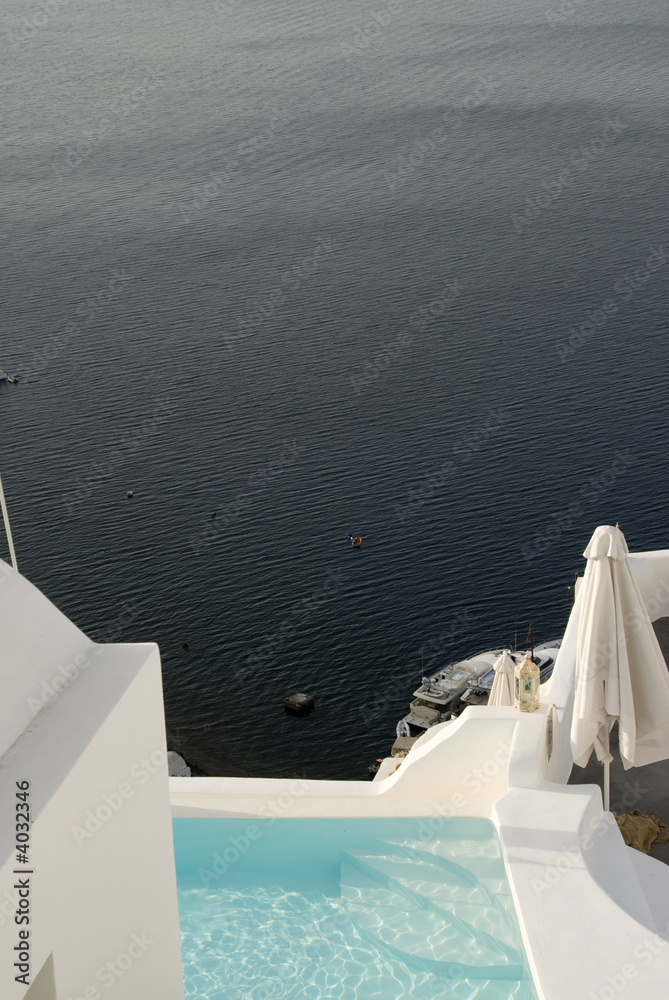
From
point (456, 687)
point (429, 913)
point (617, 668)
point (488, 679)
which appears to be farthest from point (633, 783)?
point (488, 679)

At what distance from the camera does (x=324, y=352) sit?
42.9 metres

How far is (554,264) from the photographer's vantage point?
1895 inches

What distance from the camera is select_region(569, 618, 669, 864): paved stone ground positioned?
A: 7.73m

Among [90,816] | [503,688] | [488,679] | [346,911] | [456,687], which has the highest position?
[90,816]

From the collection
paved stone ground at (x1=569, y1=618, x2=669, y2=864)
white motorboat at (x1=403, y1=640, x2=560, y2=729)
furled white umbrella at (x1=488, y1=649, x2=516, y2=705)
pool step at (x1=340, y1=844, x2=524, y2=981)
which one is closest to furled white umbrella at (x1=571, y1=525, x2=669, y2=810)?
paved stone ground at (x1=569, y1=618, x2=669, y2=864)

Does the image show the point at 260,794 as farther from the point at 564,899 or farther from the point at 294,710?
the point at 294,710

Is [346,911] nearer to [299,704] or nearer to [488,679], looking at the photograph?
[299,704]

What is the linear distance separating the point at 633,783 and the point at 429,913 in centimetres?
243

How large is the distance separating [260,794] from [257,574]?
2497 centimetres

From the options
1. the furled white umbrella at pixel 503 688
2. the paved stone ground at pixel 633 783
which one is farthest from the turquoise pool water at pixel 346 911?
the furled white umbrella at pixel 503 688

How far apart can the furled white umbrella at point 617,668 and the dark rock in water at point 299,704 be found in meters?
21.0

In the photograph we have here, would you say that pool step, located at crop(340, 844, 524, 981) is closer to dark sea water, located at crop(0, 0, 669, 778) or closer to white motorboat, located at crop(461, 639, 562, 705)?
dark sea water, located at crop(0, 0, 669, 778)

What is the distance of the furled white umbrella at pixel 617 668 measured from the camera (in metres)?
7.00

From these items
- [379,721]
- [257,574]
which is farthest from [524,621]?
[257,574]
